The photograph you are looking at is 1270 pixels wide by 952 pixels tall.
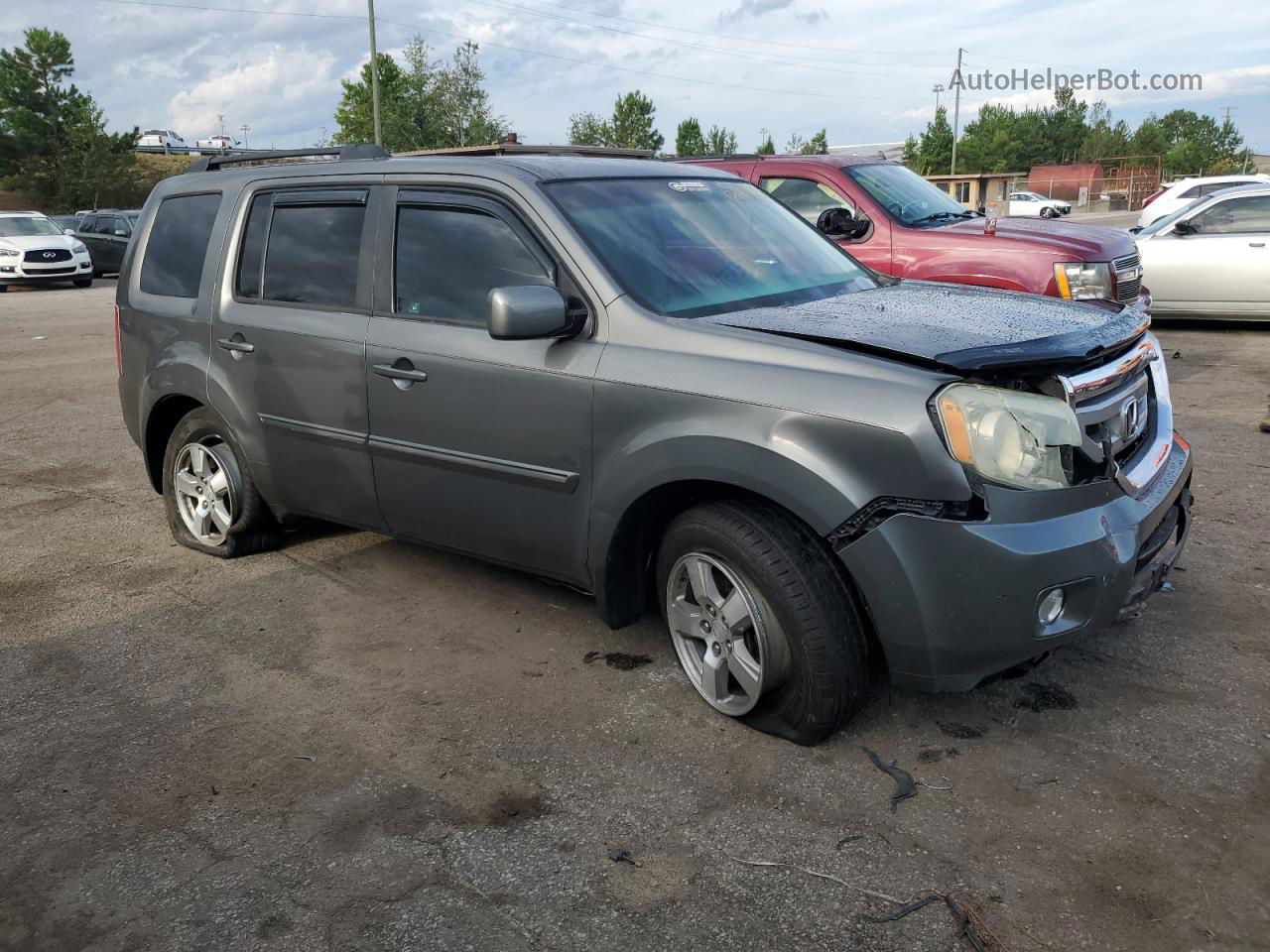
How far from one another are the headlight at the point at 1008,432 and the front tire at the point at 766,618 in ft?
1.67

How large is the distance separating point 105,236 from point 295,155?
24.3 meters

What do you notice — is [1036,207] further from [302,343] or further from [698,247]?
[302,343]

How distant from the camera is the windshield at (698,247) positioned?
12.4 ft

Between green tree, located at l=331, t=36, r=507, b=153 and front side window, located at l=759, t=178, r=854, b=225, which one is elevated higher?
green tree, located at l=331, t=36, r=507, b=153

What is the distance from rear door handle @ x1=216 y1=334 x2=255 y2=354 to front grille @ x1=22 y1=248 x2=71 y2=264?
70.0 feet

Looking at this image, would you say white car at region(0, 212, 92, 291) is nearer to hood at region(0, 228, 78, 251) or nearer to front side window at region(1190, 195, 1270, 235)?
hood at region(0, 228, 78, 251)

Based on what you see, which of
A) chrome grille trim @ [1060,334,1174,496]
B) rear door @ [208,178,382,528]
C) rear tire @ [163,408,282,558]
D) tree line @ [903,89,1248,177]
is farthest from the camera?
tree line @ [903,89,1248,177]

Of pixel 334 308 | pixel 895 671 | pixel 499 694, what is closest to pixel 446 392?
pixel 334 308

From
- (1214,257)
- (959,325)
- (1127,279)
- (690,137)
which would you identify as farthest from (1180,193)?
(690,137)

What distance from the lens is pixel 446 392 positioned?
402cm

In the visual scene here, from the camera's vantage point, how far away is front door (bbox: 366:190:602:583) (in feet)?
12.3

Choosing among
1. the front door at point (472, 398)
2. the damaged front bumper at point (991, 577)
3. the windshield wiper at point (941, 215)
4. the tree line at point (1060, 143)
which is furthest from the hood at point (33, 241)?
the tree line at point (1060, 143)

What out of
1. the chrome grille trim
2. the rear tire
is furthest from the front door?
the chrome grille trim

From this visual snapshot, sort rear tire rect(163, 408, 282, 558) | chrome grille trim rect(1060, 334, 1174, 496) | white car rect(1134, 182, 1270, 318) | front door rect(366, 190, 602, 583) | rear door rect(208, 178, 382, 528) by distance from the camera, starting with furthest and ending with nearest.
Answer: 1. white car rect(1134, 182, 1270, 318)
2. rear tire rect(163, 408, 282, 558)
3. rear door rect(208, 178, 382, 528)
4. front door rect(366, 190, 602, 583)
5. chrome grille trim rect(1060, 334, 1174, 496)
